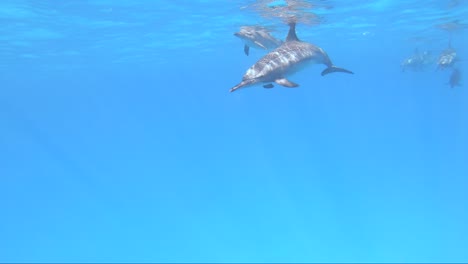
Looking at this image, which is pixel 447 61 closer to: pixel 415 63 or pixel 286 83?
pixel 415 63

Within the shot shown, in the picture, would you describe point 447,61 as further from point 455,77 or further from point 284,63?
point 284,63

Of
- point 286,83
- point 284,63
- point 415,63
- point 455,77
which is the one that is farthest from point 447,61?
point 286,83

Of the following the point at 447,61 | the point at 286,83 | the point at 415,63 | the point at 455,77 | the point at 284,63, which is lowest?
the point at 286,83

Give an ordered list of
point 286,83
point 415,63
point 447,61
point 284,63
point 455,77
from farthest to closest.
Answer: point 415,63, point 455,77, point 447,61, point 284,63, point 286,83

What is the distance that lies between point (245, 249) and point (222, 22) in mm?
12482

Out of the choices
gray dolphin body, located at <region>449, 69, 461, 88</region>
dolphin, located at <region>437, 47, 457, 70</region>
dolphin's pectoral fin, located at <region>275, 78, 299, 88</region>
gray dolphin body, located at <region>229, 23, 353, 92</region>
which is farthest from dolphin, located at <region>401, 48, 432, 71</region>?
dolphin's pectoral fin, located at <region>275, 78, 299, 88</region>

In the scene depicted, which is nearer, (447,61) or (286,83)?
(286,83)

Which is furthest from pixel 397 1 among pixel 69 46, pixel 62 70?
pixel 62 70

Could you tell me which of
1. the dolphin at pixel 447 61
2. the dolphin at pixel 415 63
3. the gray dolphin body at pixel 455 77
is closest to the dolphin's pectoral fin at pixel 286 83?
the dolphin at pixel 447 61

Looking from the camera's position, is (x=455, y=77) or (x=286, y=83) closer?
(x=286, y=83)

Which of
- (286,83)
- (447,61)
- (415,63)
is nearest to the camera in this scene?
(286,83)

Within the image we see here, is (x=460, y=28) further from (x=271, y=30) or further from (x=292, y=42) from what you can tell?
(x=292, y=42)

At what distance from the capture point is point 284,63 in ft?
28.6

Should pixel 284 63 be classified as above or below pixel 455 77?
below
